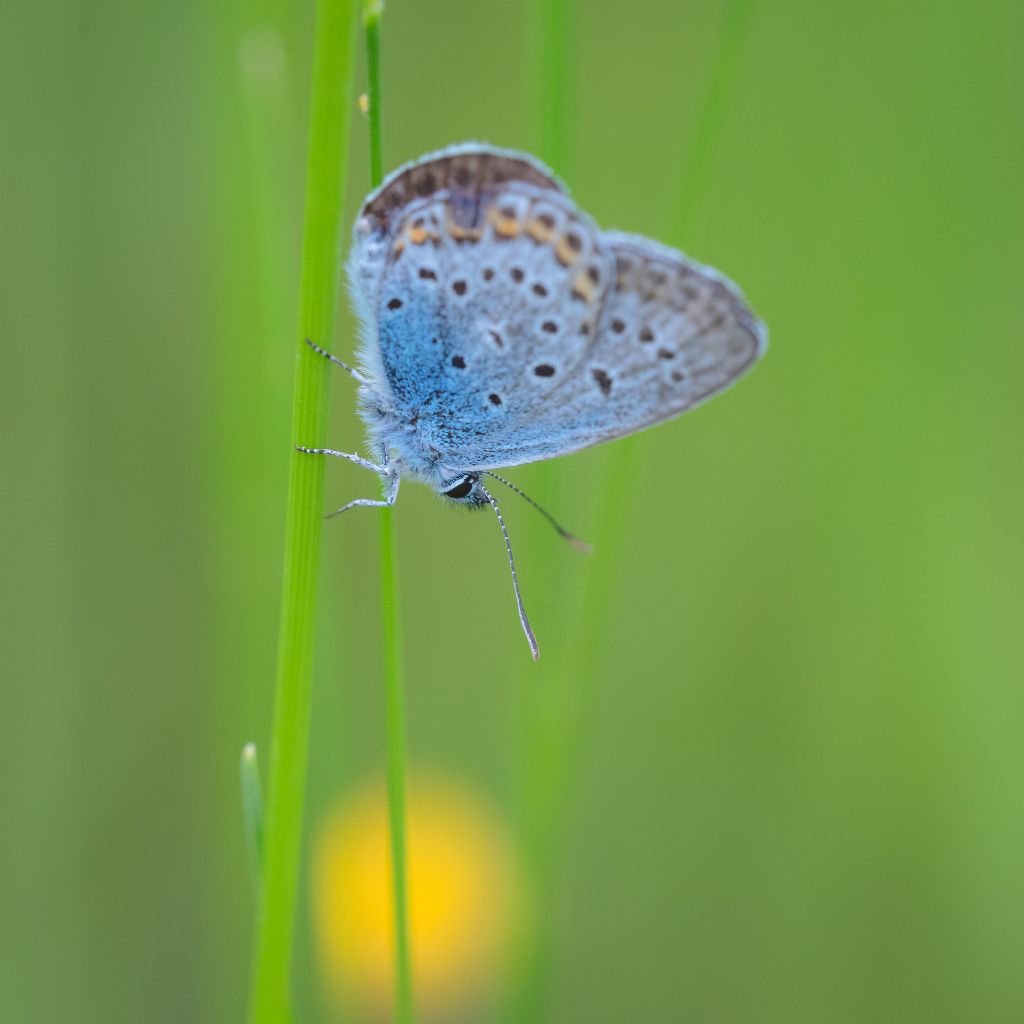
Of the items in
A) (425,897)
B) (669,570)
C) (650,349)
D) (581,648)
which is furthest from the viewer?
(669,570)

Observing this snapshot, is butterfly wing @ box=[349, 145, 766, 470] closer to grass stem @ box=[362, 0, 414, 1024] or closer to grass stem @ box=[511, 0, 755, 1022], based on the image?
grass stem @ box=[511, 0, 755, 1022]

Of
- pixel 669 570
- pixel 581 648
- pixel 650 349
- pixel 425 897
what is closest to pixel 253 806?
pixel 581 648

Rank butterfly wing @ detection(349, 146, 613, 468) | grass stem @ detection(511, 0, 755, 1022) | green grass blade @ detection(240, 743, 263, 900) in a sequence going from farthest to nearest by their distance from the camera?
grass stem @ detection(511, 0, 755, 1022)
butterfly wing @ detection(349, 146, 613, 468)
green grass blade @ detection(240, 743, 263, 900)

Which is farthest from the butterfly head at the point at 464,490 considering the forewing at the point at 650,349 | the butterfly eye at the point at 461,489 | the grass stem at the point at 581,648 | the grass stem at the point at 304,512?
the grass stem at the point at 304,512

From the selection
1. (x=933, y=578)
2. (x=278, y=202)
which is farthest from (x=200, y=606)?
(x=933, y=578)

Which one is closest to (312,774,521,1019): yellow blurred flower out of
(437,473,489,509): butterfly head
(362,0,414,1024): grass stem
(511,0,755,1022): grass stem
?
(511,0,755,1022): grass stem

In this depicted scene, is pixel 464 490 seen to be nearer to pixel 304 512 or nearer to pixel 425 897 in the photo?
pixel 304 512

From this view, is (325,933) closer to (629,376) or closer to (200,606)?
(629,376)
